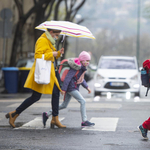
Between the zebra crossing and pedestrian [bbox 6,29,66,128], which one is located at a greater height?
pedestrian [bbox 6,29,66,128]

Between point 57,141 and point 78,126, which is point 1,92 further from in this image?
point 57,141

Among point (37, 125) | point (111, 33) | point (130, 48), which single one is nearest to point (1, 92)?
point (37, 125)

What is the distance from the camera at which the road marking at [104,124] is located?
7.68 metres

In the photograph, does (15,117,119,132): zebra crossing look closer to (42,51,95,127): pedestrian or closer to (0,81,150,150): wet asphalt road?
(0,81,150,150): wet asphalt road

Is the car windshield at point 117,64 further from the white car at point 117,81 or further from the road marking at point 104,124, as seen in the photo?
the road marking at point 104,124

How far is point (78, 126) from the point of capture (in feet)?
26.2

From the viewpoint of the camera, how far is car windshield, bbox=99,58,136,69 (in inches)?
663

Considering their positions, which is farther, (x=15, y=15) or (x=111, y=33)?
(x=111, y=33)

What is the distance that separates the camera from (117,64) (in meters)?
17.0

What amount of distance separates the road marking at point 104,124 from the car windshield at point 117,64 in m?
7.92

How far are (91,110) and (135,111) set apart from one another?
108 cm

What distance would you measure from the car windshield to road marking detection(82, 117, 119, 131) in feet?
26.0

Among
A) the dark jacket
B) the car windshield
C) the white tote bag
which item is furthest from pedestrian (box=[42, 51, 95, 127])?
the car windshield

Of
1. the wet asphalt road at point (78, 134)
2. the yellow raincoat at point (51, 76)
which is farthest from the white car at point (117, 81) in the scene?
the yellow raincoat at point (51, 76)
